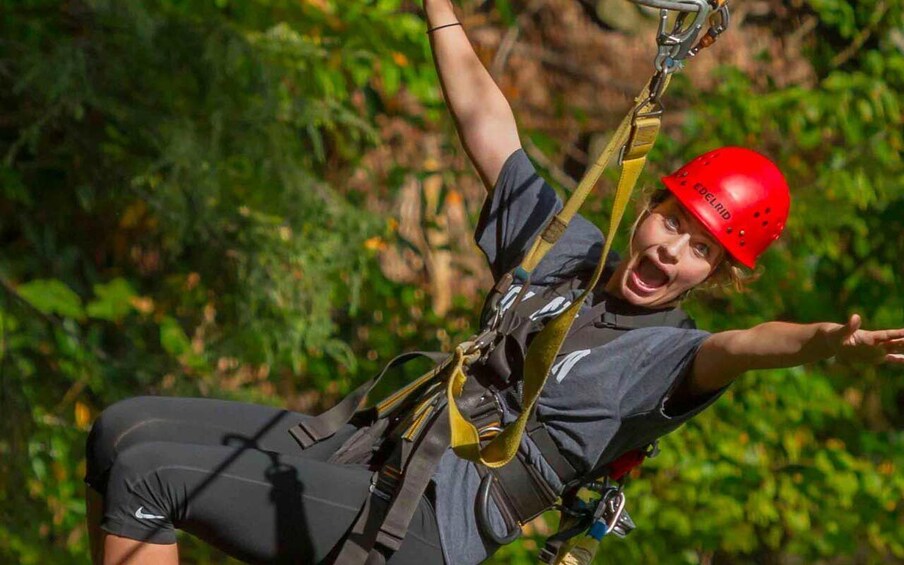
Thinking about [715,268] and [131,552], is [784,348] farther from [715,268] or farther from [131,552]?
[131,552]

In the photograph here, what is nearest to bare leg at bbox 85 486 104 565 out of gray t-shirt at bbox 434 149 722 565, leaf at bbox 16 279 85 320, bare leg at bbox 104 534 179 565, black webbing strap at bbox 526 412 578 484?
bare leg at bbox 104 534 179 565

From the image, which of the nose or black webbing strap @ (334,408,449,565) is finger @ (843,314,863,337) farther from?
black webbing strap @ (334,408,449,565)

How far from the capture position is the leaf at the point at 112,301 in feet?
15.3

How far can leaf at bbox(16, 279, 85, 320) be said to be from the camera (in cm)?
433

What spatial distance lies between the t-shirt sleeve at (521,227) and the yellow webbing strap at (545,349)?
0.41m

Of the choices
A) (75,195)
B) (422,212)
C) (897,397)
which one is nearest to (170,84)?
(75,195)

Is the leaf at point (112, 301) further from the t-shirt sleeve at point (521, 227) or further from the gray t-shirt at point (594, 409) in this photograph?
the gray t-shirt at point (594, 409)

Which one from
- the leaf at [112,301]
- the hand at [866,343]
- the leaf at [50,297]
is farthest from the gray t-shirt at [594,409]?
the leaf at [112,301]

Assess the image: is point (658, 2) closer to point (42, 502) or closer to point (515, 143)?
point (515, 143)

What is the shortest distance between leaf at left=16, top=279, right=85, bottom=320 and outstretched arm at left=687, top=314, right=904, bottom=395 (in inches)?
99.3

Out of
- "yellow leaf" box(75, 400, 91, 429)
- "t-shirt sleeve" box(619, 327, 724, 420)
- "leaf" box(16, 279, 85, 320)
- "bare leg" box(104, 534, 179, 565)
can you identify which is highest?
"t-shirt sleeve" box(619, 327, 724, 420)

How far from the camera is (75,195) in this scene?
5168 mm

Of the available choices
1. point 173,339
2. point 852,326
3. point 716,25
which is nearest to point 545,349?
point 852,326

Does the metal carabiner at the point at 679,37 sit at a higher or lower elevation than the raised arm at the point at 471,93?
higher
